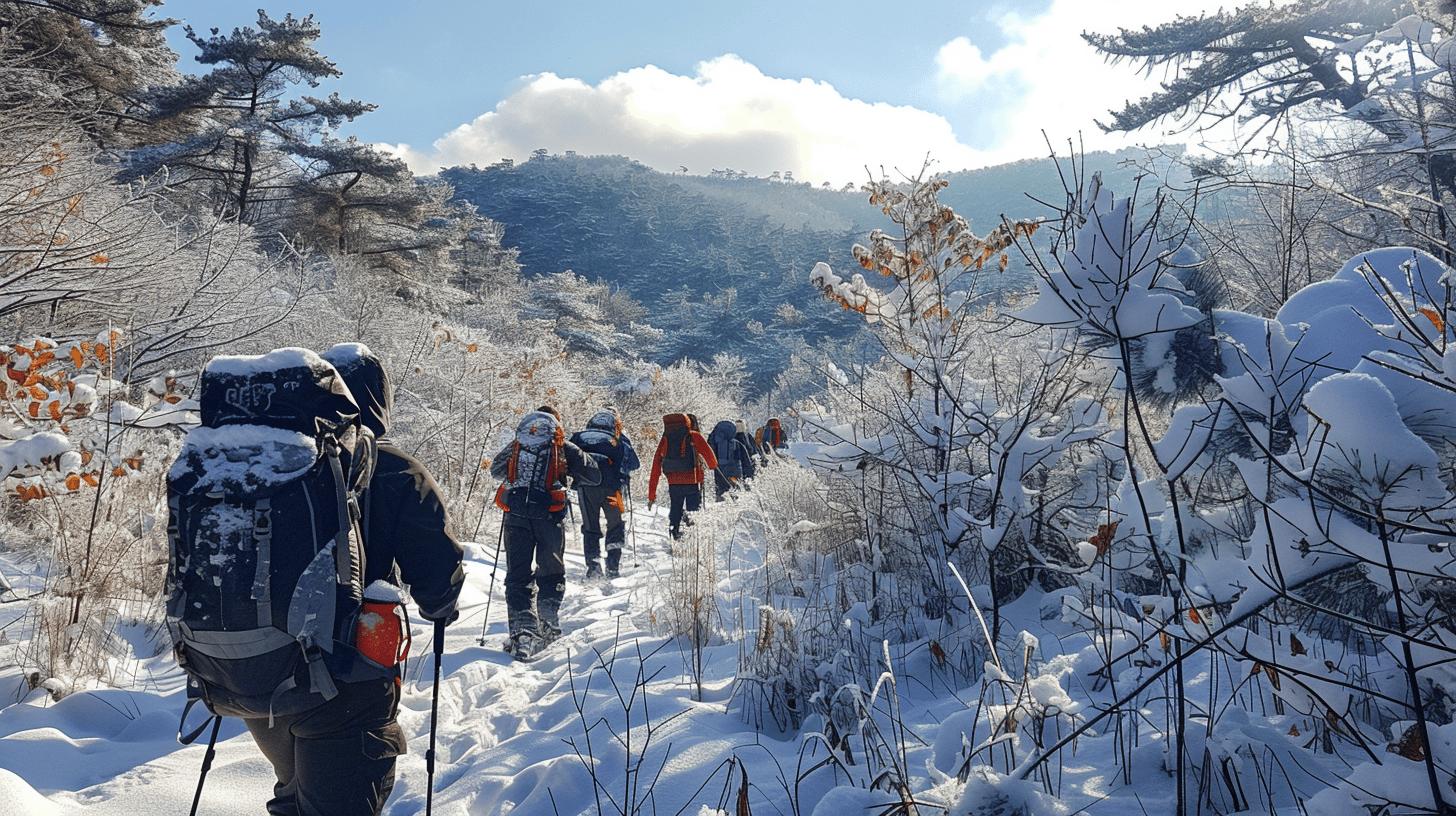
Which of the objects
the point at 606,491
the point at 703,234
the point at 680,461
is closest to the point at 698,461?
the point at 680,461

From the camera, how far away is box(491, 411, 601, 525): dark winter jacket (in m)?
5.95

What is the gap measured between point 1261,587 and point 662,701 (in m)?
2.78

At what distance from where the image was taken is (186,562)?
216cm

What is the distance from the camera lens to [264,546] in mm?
2137

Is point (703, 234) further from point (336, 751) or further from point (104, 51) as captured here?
point (336, 751)

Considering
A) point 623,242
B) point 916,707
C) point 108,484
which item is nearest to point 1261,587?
point 916,707

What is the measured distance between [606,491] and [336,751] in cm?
592

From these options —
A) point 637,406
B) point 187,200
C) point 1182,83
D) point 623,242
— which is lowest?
point 637,406

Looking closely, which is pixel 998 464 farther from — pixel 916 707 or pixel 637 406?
pixel 637 406

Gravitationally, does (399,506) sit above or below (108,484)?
above

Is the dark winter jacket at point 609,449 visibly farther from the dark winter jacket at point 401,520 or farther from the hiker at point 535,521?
the dark winter jacket at point 401,520

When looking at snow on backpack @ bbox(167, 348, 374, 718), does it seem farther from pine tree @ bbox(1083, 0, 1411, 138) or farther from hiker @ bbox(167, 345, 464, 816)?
pine tree @ bbox(1083, 0, 1411, 138)

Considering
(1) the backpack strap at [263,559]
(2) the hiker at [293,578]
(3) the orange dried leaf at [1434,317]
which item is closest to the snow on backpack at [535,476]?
(2) the hiker at [293,578]

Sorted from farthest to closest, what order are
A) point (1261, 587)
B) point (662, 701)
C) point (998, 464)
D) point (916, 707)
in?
point (662, 701)
point (916, 707)
point (998, 464)
point (1261, 587)
